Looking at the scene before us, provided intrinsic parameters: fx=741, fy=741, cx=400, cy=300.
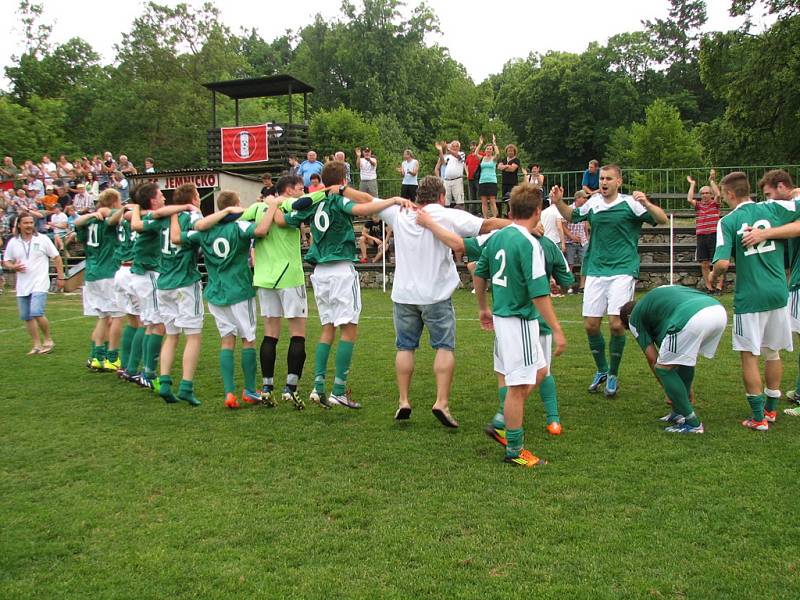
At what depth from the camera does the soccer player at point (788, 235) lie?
609cm

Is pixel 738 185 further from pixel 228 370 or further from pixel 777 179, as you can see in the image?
pixel 228 370

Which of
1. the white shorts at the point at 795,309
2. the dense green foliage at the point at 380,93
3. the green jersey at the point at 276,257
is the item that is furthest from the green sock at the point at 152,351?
the dense green foliage at the point at 380,93

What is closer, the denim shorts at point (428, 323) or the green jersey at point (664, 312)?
the green jersey at point (664, 312)

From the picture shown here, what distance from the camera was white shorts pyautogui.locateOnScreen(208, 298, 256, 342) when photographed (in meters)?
7.20

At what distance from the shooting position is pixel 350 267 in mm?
7137

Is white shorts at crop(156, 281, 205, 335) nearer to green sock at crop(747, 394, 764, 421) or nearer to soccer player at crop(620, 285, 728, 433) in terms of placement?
soccer player at crop(620, 285, 728, 433)

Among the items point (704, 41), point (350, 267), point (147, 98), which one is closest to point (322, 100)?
point (147, 98)

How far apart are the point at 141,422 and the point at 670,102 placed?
59862mm

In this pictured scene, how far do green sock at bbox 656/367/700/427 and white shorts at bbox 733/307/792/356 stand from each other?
27.7 inches

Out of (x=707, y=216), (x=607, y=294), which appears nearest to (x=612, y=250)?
(x=607, y=294)

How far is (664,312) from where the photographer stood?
605 cm

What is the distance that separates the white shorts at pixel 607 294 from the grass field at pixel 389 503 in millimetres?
909

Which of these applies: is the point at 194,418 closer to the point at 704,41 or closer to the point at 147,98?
the point at 704,41

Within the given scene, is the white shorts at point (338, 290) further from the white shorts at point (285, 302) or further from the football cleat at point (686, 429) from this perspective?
the football cleat at point (686, 429)
